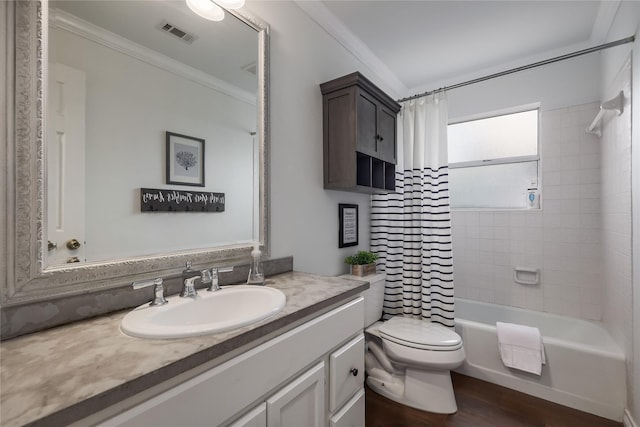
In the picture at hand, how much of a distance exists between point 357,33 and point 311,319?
1963mm

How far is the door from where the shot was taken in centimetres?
79

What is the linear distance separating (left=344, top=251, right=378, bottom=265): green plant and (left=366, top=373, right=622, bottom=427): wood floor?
2.80 ft

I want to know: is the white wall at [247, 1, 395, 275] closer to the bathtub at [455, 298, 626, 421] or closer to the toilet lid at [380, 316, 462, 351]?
the toilet lid at [380, 316, 462, 351]

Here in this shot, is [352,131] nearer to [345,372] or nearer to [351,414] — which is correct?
[345,372]

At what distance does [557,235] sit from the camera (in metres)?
2.21

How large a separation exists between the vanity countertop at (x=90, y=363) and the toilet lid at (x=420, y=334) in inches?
43.6

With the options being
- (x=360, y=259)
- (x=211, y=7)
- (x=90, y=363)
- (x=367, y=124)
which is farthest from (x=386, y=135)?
(x=90, y=363)

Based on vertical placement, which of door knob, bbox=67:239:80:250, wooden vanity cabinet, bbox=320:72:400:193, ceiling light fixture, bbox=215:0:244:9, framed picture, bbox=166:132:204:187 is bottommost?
door knob, bbox=67:239:80:250

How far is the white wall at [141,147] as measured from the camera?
0.88 metres

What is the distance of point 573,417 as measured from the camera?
5.23ft

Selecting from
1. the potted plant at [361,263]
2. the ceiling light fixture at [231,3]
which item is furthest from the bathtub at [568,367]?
the ceiling light fixture at [231,3]

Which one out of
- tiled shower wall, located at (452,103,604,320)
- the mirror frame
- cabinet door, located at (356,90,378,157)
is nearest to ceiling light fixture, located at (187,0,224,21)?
the mirror frame

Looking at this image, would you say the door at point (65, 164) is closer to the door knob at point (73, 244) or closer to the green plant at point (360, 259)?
the door knob at point (73, 244)

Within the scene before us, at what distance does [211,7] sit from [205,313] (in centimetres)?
124
